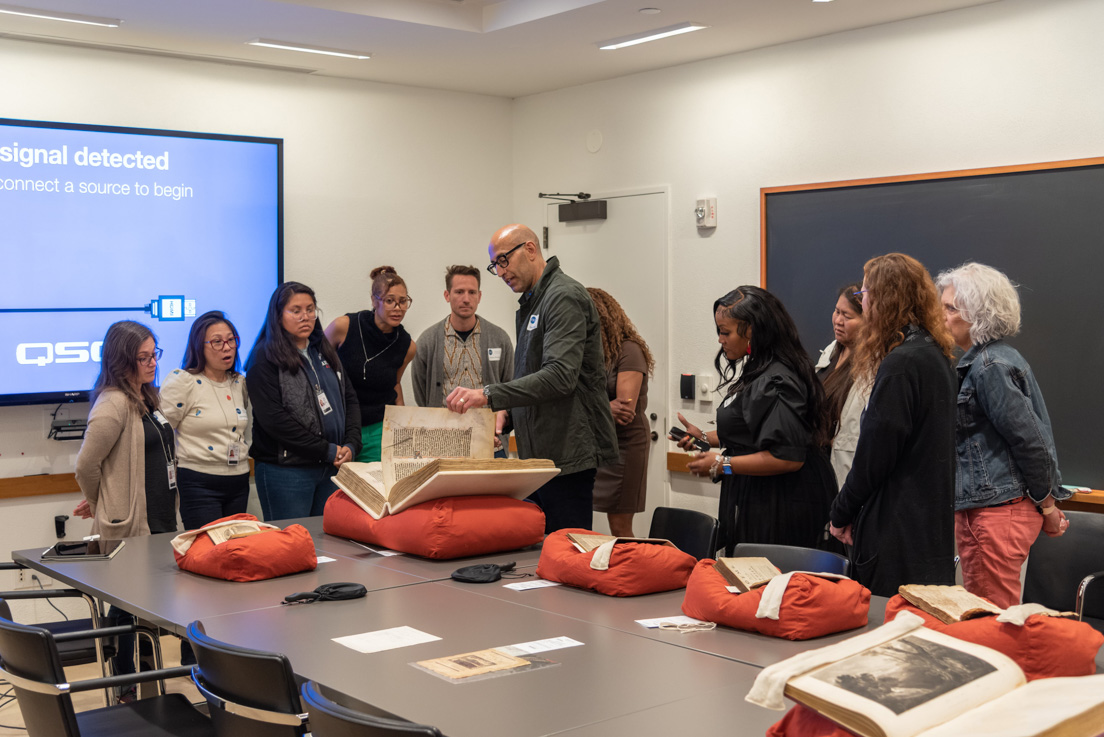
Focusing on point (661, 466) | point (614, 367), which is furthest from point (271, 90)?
point (661, 466)

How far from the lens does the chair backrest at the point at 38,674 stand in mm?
2219

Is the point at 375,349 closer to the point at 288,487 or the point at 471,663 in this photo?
the point at 288,487

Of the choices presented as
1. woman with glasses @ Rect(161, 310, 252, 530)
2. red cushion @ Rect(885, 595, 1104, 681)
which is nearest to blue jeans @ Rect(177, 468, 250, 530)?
woman with glasses @ Rect(161, 310, 252, 530)

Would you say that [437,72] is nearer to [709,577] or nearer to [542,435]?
[542,435]

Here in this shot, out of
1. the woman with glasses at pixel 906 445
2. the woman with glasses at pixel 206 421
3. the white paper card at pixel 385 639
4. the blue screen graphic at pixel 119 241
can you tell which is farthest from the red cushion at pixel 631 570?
the blue screen graphic at pixel 119 241

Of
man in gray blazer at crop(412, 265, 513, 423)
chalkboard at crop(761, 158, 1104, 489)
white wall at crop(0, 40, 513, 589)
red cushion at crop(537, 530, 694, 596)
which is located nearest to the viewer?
red cushion at crop(537, 530, 694, 596)

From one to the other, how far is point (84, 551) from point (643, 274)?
3701mm

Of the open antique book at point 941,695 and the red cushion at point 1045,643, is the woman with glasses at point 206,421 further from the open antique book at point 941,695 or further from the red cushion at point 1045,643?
the open antique book at point 941,695

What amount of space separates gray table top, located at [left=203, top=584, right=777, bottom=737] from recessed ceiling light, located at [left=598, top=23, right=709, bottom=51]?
133 inches

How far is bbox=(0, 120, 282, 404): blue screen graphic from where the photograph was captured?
4.98m

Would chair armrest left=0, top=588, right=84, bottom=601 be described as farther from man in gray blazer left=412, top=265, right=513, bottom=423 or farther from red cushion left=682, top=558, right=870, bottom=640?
man in gray blazer left=412, top=265, right=513, bottom=423

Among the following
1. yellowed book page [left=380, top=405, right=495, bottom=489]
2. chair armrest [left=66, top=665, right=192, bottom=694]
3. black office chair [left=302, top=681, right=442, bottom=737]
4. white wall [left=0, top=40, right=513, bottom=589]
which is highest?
white wall [left=0, top=40, right=513, bottom=589]

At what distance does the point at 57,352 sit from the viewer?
506 cm

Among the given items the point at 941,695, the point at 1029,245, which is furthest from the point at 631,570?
the point at 1029,245
